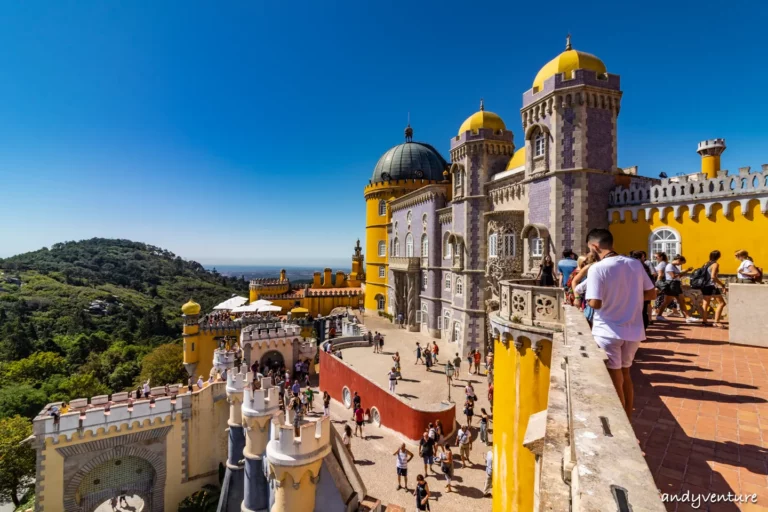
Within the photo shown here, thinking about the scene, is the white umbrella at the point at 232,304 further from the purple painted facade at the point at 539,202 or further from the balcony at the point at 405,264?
the purple painted facade at the point at 539,202

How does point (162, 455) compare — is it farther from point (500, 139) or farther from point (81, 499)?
point (500, 139)

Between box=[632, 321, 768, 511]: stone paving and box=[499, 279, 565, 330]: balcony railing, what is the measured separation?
1538 millimetres

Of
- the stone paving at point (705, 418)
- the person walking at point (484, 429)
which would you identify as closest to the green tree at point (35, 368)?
the person walking at point (484, 429)

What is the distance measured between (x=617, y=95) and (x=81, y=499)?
25.6 meters

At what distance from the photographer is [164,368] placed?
101 feet

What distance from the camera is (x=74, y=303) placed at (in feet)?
213

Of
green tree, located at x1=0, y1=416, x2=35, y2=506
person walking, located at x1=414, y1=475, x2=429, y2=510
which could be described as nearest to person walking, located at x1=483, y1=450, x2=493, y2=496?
person walking, located at x1=414, y1=475, x2=429, y2=510

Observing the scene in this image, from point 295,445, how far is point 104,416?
9.04 meters

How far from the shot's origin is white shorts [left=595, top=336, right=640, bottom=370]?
3834 mm

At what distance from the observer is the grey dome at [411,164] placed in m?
34.7

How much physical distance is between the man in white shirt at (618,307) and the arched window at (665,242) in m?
10.9

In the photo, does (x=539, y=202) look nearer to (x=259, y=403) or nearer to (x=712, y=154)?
(x=712, y=154)

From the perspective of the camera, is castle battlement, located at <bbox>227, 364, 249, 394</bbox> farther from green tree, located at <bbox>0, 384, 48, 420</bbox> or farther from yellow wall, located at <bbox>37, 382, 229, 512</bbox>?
green tree, located at <bbox>0, 384, 48, 420</bbox>

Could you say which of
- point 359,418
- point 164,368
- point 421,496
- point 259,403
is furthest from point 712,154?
point 164,368
